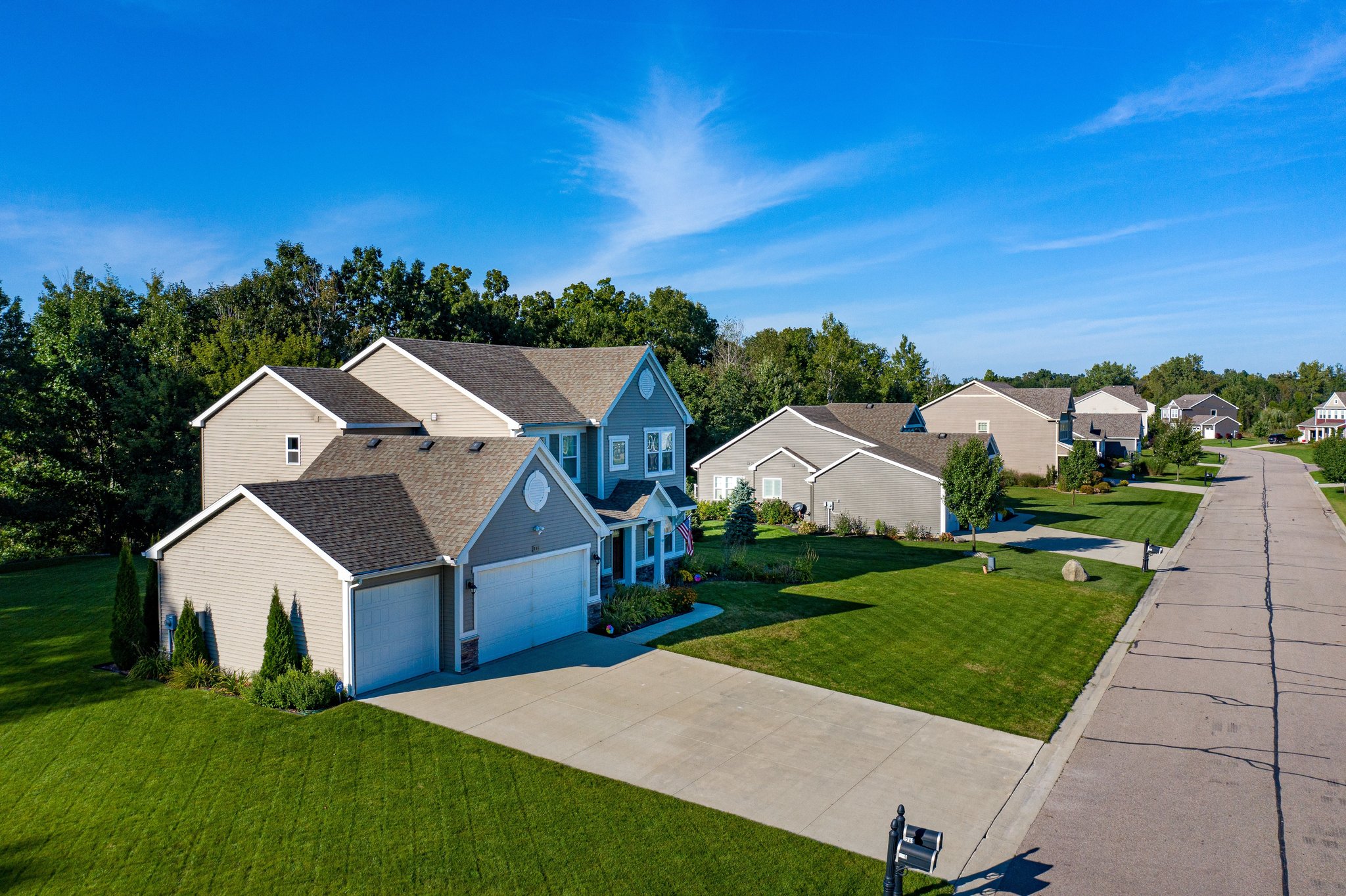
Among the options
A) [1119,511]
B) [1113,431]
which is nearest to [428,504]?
[1119,511]

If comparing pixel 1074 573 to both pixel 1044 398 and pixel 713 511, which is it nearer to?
pixel 713 511

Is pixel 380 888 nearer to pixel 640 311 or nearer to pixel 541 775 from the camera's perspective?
pixel 541 775

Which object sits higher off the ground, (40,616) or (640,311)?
(640,311)

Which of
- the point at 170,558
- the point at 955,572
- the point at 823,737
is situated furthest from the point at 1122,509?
the point at 170,558

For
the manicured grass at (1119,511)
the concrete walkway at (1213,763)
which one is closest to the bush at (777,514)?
the manicured grass at (1119,511)

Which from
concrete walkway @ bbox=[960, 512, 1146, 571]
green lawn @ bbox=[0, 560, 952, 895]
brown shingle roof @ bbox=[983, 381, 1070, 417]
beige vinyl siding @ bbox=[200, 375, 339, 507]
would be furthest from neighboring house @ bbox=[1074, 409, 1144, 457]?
green lawn @ bbox=[0, 560, 952, 895]

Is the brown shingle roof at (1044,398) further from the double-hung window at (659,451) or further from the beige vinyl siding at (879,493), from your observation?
the double-hung window at (659,451)

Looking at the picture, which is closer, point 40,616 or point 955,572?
point 40,616
